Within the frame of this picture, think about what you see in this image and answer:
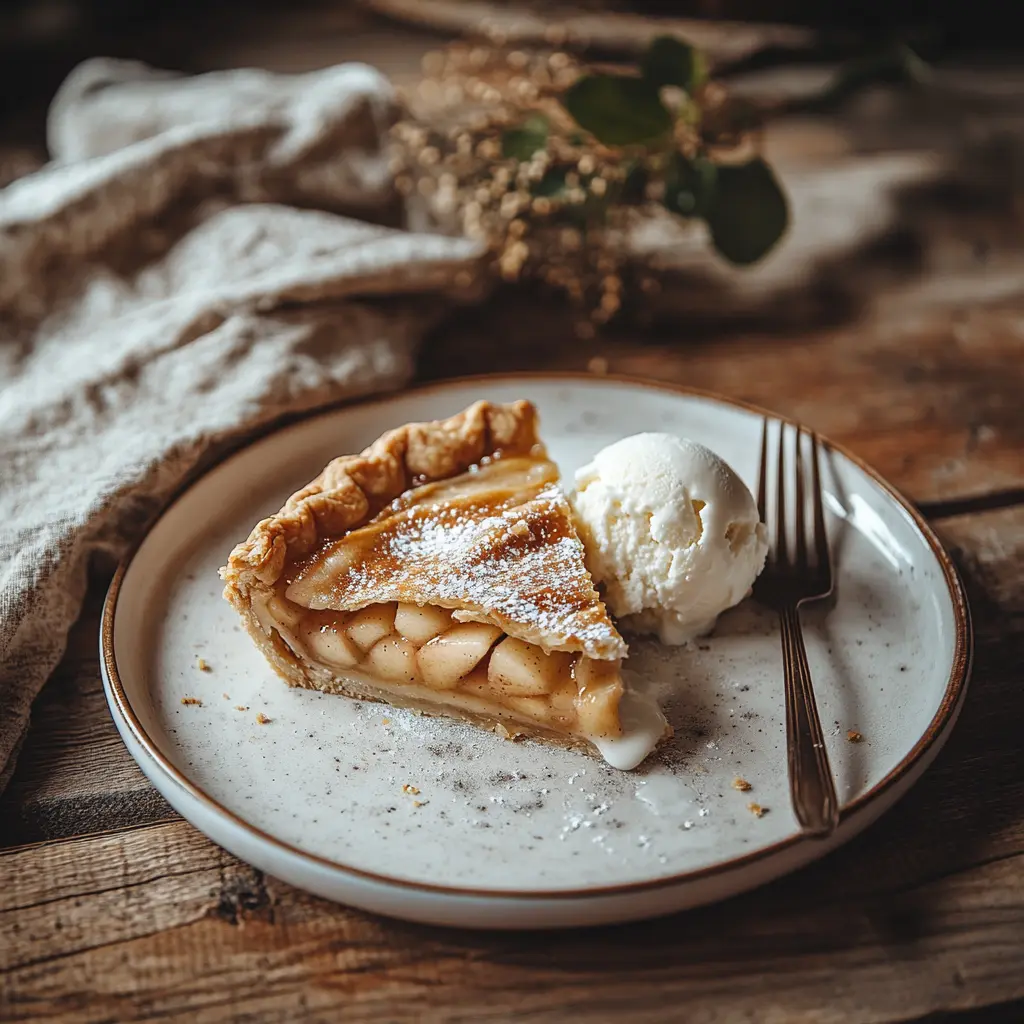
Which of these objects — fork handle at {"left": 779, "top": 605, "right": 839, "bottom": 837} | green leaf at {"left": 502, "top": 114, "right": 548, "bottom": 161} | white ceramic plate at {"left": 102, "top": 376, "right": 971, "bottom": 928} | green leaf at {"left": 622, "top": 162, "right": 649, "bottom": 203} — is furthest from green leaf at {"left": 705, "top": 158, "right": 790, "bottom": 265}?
fork handle at {"left": 779, "top": 605, "right": 839, "bottom": 837}

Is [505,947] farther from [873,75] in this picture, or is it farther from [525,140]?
[873,75]

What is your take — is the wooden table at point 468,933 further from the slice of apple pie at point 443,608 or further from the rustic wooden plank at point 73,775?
the slice of apple pie at point 443,608

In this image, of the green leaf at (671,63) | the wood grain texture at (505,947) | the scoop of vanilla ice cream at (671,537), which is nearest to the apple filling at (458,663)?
the scoop of vanilla ice cream at (671,537)

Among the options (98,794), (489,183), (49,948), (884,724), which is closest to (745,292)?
(489,183)

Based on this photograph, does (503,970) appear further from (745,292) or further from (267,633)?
(745,292)

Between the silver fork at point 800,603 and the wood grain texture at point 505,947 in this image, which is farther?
the silver fork at point 800,603

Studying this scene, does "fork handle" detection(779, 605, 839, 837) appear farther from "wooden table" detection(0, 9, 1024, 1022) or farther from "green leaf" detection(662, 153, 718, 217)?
"green leaf" detection(662, 153, 718, 217)

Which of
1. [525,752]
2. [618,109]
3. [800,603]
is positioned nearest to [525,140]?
[618,109]
